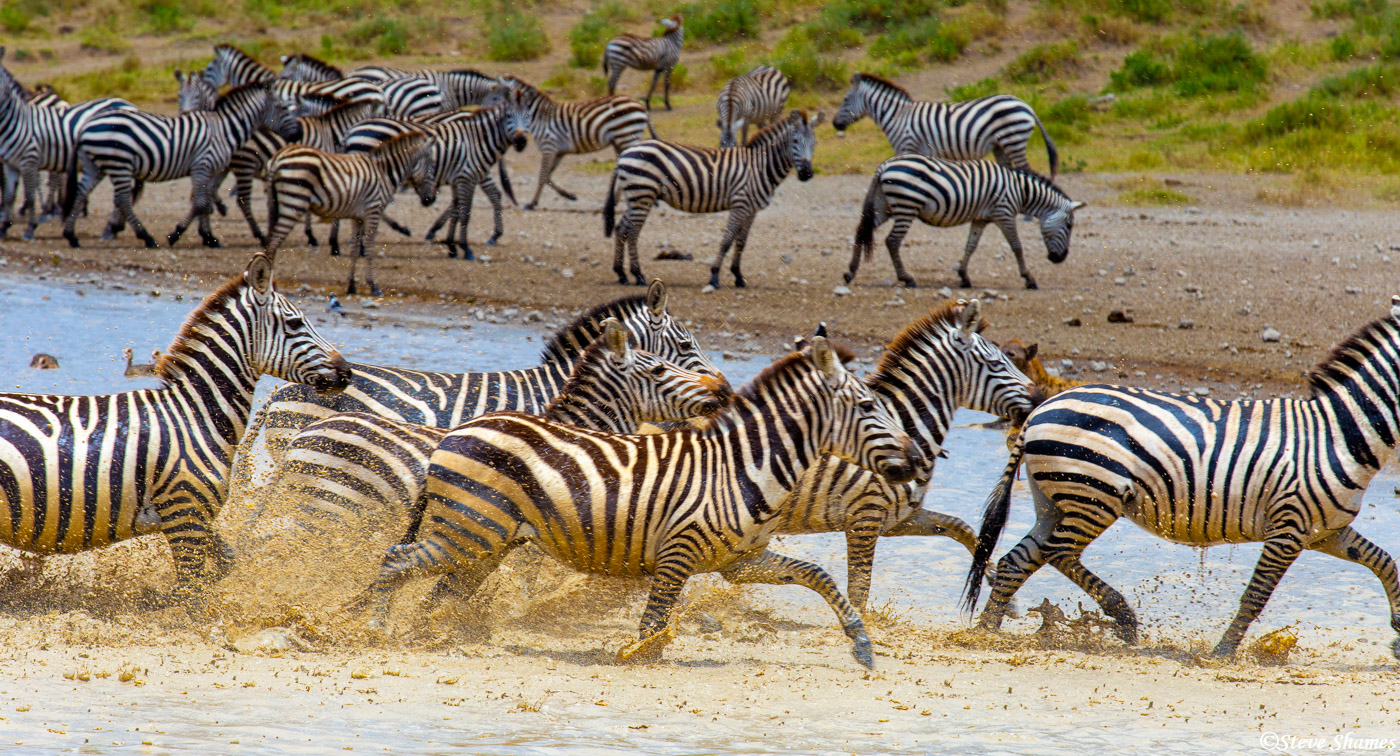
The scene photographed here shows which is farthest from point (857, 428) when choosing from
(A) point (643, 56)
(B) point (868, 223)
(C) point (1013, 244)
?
(A) point (643, 56)

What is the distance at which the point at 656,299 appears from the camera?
680 centimetres

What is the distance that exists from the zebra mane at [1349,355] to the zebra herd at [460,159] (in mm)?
7978

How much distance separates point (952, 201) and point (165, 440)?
10012 millimetres

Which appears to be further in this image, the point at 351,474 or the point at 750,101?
the point at 750,101

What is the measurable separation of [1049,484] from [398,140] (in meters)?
10.00

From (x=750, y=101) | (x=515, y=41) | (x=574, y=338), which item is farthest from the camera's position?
(x=515, y=41)

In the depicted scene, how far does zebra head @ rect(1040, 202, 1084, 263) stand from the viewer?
14289 millimetres

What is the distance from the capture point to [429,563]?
5.17 metres

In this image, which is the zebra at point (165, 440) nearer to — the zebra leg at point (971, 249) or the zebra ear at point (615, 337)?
the zebra ear at point (615, 337)

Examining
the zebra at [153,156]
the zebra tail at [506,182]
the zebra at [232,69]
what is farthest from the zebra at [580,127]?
the zebra at [232,69]

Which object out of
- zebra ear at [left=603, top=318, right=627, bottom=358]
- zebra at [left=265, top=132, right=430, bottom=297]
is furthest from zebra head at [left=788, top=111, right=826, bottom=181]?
zebra ear at [left=603, top=318, right=627, bottom=358]

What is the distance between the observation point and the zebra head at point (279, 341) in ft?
18.7

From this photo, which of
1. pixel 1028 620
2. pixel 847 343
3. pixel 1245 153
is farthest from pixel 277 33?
pixel 1028 620

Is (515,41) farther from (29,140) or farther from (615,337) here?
(615,337)
